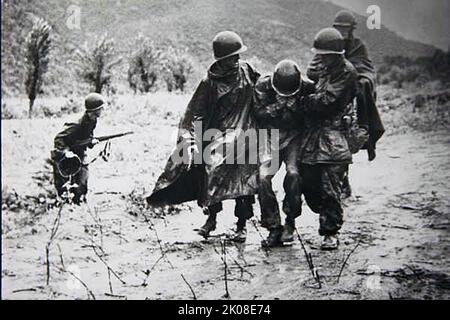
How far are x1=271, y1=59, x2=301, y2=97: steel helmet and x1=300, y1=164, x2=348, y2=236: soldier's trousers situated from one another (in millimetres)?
787

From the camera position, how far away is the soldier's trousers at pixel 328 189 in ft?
20.7

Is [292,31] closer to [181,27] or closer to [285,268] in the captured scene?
[181,27]

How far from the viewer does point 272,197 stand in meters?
6.35

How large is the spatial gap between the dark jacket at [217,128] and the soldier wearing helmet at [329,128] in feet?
1.99

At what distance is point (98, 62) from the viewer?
938 centimetres

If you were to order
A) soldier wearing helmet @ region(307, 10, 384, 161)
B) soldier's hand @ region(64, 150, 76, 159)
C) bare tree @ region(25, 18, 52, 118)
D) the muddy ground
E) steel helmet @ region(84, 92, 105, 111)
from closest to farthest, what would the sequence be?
1. the muddy ground
2. soldier wearing helmet @ region(307, 10, 384, 161)
3. soldier's hand @ region(64, 150, 76, 159)
4. steel helmet @ region(84, 92, 105, 111)
5. bare tree @ region(25, 18, 52, 118)

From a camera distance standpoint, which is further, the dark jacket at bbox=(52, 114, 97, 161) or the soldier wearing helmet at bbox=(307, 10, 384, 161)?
the dark jacket at bbox=(52, 114, 97, 161)

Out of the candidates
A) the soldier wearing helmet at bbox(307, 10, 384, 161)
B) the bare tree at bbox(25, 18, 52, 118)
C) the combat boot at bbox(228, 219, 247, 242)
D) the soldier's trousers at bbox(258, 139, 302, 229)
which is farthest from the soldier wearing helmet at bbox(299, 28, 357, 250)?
the bare tree at bbox(25, 18, 52, 118)

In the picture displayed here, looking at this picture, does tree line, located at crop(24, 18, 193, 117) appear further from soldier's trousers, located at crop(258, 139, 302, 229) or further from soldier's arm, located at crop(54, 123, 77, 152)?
soldier's trousers, located at crop(258, 139, 302, 229)

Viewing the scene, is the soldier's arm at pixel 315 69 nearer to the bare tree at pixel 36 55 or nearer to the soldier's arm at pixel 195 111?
the soldier's arm at pixel 195 111

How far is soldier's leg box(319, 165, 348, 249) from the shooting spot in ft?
20.7
